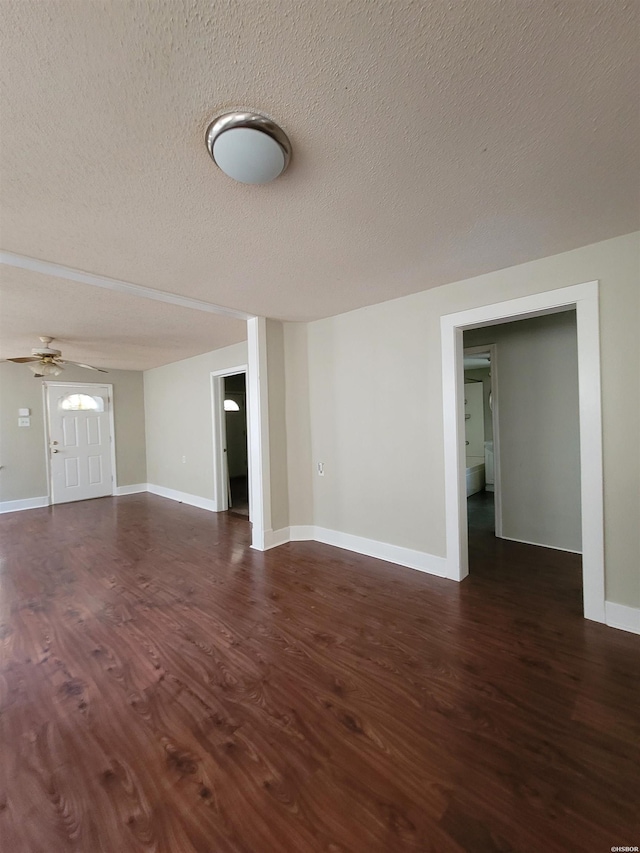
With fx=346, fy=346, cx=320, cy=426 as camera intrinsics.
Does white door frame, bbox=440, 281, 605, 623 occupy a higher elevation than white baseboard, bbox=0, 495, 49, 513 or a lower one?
higher

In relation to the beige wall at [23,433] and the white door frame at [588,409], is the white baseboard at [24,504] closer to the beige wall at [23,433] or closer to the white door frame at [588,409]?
the beige wall at [23,433]

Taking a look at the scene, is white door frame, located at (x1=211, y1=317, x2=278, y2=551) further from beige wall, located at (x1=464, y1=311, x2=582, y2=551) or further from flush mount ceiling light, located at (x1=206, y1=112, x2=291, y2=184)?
beige wall, located at (x1=464, y1=311, x2=582, y2=551)

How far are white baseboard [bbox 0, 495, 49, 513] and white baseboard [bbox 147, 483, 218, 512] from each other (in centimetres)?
168

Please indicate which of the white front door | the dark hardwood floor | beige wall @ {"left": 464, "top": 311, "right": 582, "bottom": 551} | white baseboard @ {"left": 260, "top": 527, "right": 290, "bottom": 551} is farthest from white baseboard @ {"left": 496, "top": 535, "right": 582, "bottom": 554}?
the white front door

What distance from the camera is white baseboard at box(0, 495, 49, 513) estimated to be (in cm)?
557

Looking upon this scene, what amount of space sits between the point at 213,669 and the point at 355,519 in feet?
6.39

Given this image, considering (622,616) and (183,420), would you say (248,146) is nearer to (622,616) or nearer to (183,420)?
(622,616)

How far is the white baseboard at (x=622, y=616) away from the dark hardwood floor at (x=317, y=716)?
8cm

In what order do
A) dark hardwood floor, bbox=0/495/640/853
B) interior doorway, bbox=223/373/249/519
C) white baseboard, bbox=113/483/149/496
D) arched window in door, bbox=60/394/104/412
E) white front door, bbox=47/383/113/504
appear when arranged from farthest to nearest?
interior doorway, bbox=223/373/249/519 → white baseboard, bbox=113/483/149/496 → arched window in door, bbox=60/394/104/412 → white front door, bbox=47/383/113/504 → dark hardwood floor, bbox=0/495/640/853

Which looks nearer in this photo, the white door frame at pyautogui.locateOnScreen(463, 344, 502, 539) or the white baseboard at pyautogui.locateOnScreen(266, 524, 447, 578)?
the white baseboard at pyautogui.locateOnScreen(266, 524, 447, 578)

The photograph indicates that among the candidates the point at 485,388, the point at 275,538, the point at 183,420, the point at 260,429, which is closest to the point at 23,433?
the point at 183,420

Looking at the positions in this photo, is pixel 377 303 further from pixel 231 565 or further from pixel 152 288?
pixel 231 565

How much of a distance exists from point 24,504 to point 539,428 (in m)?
7.56

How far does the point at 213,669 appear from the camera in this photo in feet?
6.32
